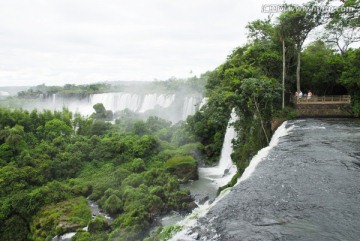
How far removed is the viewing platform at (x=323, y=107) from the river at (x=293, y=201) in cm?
730

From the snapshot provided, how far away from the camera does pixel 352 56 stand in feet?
60.6

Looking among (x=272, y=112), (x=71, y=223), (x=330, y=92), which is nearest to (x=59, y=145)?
(x=71, y=223)

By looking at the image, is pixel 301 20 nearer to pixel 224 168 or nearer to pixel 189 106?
pixel 224 168

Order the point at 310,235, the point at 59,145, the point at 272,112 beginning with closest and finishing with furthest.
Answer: the point at 310,235
the point at 272,112
the point at 59,145

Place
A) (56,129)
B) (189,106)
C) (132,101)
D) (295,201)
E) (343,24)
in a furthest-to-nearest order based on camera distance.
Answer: (132,101) < (189,106) < (56,129) < (343,24) < (295,201)

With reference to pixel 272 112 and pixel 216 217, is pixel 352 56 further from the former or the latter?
pixel 216 217

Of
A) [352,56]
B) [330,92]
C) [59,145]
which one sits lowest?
[59,145]

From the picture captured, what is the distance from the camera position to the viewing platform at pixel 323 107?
18172mm

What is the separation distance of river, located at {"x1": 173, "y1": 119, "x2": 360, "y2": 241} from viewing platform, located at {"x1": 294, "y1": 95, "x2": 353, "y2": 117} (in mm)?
7301

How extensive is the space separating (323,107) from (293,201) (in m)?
13.7

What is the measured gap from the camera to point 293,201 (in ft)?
23.2

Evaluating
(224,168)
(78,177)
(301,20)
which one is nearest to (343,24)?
(301,20)

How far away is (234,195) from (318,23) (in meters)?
16.7

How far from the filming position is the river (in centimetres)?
578
